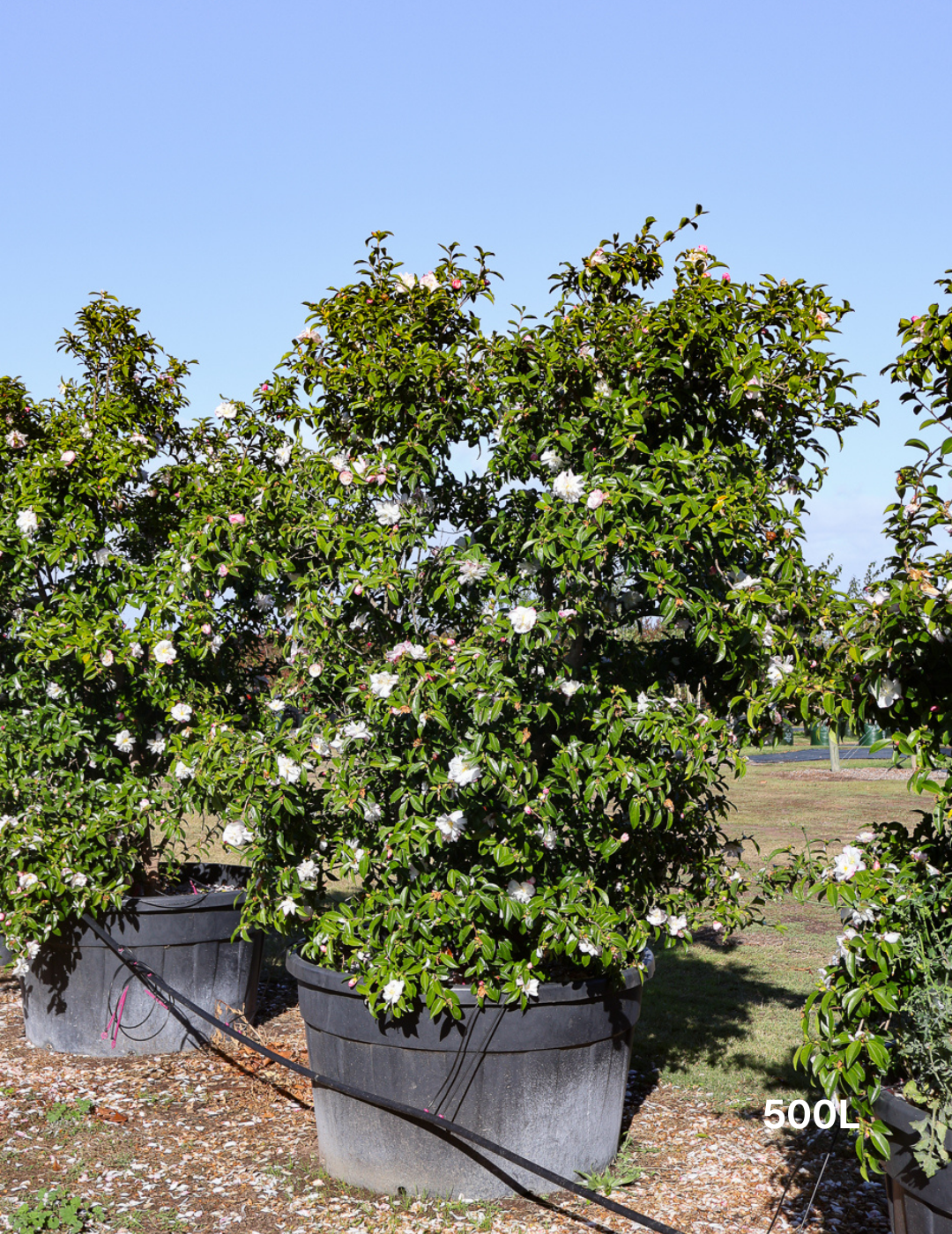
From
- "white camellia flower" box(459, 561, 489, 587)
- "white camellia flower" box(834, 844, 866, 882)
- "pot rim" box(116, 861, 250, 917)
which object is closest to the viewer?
"white camellia flower" box(834, 844, 866, 882)

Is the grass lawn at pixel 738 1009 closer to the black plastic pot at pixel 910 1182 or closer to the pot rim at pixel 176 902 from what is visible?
the black plastic pot at pixel 910 1182

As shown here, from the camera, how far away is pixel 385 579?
3471mm

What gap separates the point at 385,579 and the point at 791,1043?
3.10 meters

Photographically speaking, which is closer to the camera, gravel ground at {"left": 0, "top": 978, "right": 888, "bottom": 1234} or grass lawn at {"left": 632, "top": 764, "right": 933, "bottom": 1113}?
gravel ground at {"left": 0, "top": 978, "right": 888, "bottom": 1234}

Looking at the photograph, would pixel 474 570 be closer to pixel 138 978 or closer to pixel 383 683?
pixel 383 683

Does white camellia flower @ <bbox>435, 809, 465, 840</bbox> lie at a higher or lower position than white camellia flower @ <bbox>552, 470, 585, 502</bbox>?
lower

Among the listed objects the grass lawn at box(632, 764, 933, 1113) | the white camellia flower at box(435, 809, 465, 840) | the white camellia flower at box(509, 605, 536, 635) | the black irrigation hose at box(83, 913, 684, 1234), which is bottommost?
the grass lawn at box(632, 764, 933, 1113)

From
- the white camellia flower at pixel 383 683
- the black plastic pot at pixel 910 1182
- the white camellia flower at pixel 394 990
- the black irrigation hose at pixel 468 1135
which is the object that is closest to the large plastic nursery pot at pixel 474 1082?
the black irrigation hose at pixel 468 1135

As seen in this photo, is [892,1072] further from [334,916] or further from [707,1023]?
[707,1023]

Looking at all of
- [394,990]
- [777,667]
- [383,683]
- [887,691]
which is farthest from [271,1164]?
[887,691]

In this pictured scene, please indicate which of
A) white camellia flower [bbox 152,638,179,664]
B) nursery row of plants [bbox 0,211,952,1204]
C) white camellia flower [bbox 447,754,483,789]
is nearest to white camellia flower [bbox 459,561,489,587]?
nursery row of plants [bbox 0,211,952,1204]

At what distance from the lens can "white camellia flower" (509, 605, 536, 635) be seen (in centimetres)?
311

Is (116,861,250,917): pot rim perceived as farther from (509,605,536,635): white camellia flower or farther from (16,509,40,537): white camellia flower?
(509,605,536,635): white camellia flower

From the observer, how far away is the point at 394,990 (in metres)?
3.19
